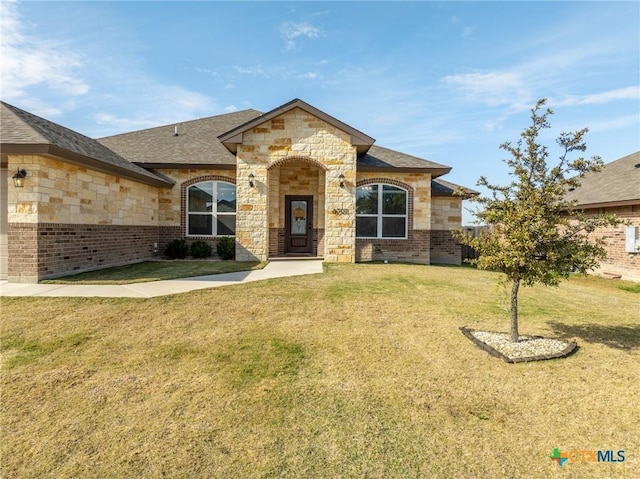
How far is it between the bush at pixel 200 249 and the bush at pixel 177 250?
34 centimetres

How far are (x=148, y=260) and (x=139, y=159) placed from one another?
169 inches

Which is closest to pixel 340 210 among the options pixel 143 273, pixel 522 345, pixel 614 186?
pixel 143 273

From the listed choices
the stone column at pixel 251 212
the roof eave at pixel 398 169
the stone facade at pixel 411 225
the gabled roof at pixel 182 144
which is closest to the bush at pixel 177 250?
the stone column at pixel 251 212

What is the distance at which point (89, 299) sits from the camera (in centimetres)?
621

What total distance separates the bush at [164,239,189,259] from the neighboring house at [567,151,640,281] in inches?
553

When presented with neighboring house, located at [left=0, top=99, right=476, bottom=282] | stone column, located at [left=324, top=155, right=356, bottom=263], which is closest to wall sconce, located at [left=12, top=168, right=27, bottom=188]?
neighboring house, located at [left=0, top=99, right=476, bottom=282]

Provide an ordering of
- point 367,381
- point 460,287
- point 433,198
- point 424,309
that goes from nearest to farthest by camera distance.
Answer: point 367,381, point 424,309, point 460,287, point 433,198

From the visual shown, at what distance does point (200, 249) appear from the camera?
42.9ft

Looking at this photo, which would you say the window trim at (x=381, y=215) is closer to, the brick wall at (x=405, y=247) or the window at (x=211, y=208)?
the brick wall at (x=405, y=247)

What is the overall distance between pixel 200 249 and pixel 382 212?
759 cm

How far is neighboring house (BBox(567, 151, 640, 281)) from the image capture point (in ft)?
36.2

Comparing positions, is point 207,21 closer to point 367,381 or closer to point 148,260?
point 148,260

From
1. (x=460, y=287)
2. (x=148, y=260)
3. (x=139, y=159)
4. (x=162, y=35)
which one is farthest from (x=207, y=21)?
(x=460, y=287)

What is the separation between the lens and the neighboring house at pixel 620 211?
435 inches
